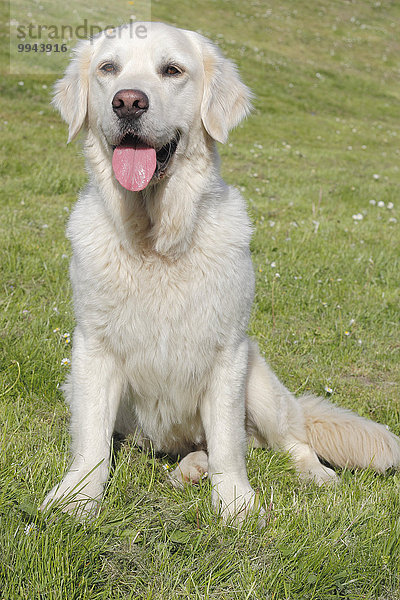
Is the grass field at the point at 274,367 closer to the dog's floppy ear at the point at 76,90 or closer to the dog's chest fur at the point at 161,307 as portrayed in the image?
the dog's chest fur at the point at 161,307

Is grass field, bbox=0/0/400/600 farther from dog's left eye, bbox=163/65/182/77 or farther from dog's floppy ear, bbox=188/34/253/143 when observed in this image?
dog's left eye, bbox=163/65/182/77

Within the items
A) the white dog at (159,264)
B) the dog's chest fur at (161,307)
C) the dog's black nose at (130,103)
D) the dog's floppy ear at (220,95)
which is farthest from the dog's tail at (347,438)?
the dog's black nose at (130,103)

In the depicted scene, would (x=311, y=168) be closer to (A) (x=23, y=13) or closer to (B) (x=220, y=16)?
(A) (x=23, y=13)

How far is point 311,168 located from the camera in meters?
9.48

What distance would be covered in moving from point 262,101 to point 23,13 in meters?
6.36

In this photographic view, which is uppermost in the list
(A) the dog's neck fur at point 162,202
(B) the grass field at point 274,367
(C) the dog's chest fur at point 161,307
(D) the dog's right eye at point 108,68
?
(D) the dog's right eye at point 108,68

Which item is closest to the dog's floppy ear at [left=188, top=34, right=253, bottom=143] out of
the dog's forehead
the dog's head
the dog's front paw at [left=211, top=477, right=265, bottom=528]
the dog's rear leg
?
the dog's head

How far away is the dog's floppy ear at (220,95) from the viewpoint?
8.89 feet

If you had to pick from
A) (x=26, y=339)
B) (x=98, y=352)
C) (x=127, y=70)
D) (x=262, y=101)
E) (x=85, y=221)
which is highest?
(x=127, y=70)

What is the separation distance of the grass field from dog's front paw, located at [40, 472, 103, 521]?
0.04 m

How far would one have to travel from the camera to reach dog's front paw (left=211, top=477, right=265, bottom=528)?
229 centimetres

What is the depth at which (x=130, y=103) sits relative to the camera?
2367 mm

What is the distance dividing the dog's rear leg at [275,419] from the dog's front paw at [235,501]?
483mm

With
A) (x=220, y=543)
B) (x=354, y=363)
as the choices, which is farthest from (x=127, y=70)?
(x=354, y=363)
